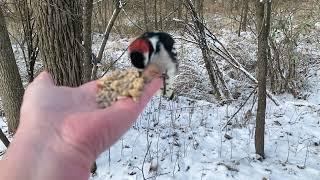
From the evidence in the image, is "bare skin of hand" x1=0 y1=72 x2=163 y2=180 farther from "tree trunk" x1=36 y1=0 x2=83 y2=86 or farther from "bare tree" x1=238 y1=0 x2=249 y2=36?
"bare tree" x1=238 y1=0 x2=249 y2=36

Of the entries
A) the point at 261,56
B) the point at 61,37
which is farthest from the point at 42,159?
the point at 261,56

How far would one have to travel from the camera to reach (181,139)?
4.98m

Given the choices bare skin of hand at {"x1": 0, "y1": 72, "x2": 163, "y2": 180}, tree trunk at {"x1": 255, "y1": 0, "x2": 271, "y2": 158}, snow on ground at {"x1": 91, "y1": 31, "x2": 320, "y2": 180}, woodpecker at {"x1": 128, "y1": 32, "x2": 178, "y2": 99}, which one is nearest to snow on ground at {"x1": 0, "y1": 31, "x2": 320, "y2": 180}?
snow on ground at {"x1": 91, "y1": 31, "x2": 320, "y2": 180}

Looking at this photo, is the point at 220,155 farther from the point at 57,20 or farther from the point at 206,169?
the point at 57,20

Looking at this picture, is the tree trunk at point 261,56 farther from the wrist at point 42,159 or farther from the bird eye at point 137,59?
the wrist at point 42,159

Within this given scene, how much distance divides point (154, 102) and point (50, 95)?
16.0 feet

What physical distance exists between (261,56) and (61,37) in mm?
1708

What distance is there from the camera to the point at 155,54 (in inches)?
67.2

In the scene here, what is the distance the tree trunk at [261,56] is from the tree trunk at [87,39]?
1373 millimetres

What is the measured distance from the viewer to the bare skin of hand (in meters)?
1.12

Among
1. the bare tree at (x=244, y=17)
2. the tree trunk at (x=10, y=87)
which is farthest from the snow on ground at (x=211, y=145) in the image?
the bare tree at (x=244, y=17)

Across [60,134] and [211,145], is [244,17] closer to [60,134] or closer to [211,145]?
[211,145]

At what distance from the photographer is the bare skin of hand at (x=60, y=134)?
→ 1124 millimetres

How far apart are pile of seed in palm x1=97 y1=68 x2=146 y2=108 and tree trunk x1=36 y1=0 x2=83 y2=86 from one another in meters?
2.07
